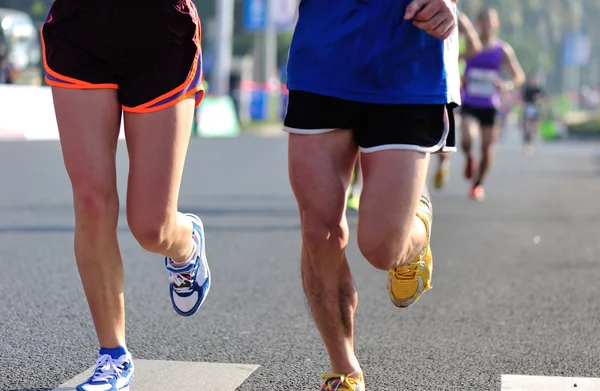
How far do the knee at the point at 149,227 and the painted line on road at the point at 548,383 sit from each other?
4.18ft

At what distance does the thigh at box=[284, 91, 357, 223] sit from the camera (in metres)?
3.59

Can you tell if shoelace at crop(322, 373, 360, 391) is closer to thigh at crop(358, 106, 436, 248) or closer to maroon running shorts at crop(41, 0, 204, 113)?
thigh at crop(358, 106, 436, 248)

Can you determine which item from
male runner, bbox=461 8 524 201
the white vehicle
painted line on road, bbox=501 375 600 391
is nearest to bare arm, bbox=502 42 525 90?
male runner, bbox=461 8 524 201

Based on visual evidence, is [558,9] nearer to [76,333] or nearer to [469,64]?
[469,64]

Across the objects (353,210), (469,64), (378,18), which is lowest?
(353,210)

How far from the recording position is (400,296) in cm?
396

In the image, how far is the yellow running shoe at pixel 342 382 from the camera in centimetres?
362

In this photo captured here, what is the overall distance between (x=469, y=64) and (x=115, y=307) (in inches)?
367

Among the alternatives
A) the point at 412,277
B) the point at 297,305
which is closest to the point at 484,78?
the point at 297,305

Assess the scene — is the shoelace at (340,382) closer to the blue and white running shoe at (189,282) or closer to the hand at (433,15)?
the blue and white running shoe at (189,282)

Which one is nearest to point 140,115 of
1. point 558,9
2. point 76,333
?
point 76,333

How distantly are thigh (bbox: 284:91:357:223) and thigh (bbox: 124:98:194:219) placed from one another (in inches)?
14.8

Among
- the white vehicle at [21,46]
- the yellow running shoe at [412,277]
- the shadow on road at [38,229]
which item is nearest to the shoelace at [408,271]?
the yellow running shoe at [412,277]

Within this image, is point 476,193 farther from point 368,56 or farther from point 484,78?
point 368,56
